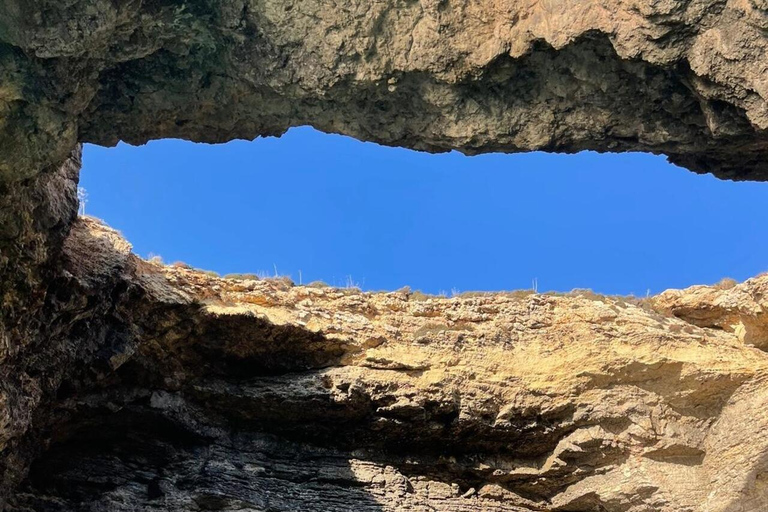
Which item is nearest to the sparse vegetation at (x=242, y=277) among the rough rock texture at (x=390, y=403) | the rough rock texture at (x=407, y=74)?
the rough rock texture at (x=390, y=403)

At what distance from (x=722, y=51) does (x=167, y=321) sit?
8.50 meters

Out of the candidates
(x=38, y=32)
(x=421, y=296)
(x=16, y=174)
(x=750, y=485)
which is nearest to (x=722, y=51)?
(x=38, y=32)

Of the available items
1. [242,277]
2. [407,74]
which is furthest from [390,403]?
[407,74]

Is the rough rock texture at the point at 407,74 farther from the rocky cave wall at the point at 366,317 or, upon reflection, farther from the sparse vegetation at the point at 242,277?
the sparse vegetation at the point at 242,277

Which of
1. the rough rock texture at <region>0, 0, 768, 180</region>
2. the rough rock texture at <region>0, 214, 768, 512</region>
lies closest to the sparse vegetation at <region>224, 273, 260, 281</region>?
the rough rock texture at <region>0, 214, 768, 512</region>

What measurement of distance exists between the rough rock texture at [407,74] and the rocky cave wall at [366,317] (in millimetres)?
21

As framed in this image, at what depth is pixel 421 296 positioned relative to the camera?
14.3 m

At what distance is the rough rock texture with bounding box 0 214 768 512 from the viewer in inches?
460

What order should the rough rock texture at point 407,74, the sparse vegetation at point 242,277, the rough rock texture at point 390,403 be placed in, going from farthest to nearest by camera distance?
1. the sparse vegetation at point 242,277
2. the rough rock texture at point 390,403
3. the rough rock texture at point 407,74

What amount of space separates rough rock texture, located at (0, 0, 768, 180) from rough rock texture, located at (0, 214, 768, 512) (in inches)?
158

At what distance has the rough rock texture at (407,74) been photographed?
6.61 m

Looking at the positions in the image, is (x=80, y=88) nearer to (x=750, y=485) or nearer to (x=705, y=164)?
(x=705, y=164)

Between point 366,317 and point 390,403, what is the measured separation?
1582 mm

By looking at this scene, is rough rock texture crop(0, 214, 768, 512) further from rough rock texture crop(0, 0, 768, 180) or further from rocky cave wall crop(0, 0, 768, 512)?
rough rock texture crop(0, 0, 768, 180)
